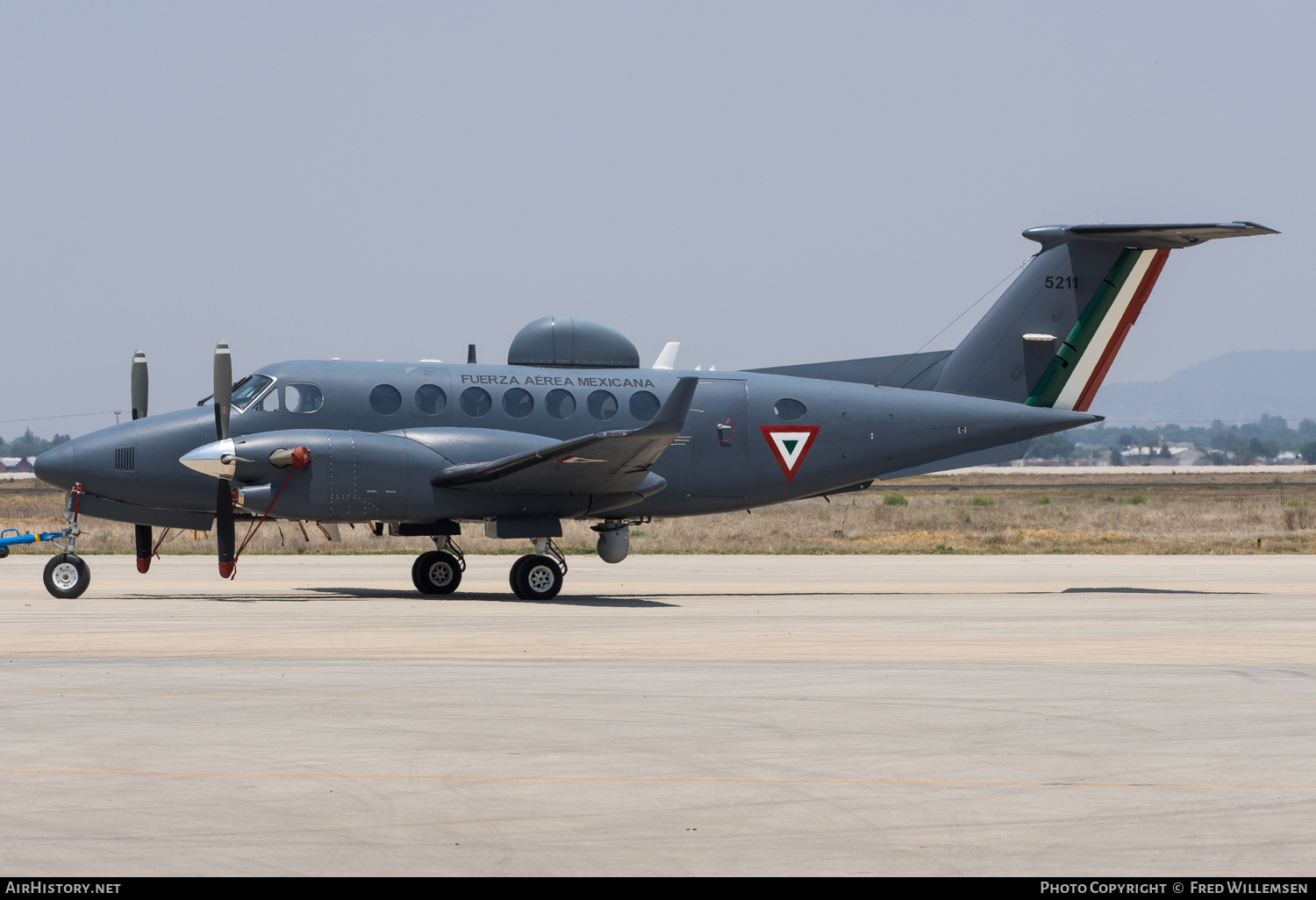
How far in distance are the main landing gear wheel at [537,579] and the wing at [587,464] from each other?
1201 mm

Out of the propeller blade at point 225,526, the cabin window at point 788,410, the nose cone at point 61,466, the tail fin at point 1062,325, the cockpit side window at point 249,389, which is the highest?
the tail fin at point 1062,325

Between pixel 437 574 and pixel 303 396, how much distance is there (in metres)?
3.75

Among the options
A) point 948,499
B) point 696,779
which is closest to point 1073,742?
point 696,779

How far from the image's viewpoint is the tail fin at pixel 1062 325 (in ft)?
84.6

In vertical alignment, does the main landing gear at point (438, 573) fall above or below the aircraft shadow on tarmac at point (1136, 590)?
above

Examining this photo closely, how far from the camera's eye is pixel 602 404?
24156 millimetres

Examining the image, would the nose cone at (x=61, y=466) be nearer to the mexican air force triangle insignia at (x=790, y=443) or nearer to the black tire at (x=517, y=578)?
the black tire at (x=517, y=578)

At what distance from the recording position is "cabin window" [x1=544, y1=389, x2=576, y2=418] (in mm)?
23844

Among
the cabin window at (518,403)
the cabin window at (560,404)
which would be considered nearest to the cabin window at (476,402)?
the cabin window at (518,403)

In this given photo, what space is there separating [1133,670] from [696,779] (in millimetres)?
6875

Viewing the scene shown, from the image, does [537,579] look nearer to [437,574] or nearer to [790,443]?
[437,574]

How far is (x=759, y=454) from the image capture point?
Result: 976 inches

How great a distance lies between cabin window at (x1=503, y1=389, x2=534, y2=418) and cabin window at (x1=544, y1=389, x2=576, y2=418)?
0.97 feet
